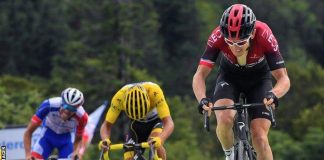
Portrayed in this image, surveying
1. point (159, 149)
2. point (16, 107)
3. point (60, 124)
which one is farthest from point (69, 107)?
point (16, 107)

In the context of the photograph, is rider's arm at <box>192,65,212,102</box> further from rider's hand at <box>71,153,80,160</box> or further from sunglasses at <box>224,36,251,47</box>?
rider's hand at <box>71,153,80,160</box>

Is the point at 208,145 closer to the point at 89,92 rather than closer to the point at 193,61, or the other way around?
the point at 89,92

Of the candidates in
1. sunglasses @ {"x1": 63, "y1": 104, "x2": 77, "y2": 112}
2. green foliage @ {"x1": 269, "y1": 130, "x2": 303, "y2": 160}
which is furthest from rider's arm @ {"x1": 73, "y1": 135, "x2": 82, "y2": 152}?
green foliage @ {"x1": 269, "y1": 130, "x2": 303, "y2": 160}

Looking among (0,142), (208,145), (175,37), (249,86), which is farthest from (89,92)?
(249,86)

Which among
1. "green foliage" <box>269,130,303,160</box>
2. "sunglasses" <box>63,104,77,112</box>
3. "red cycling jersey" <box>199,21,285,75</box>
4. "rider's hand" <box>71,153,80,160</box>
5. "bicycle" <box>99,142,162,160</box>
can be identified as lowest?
"green foliage" <box>269,130,303,160</box>

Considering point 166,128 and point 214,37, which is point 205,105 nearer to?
point 214,37

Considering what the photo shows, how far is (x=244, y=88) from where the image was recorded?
38.7ft

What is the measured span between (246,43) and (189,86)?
8401 cm

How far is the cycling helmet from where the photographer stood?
1076 cm

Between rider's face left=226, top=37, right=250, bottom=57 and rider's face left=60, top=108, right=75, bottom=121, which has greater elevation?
rider's face left=226, top=37, right=250, bottom=57

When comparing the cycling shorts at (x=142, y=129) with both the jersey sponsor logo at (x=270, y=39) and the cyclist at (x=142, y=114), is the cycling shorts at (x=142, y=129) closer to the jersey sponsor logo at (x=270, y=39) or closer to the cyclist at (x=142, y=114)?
the cyclist at (x=142, y=114)

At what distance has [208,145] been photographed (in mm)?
60469

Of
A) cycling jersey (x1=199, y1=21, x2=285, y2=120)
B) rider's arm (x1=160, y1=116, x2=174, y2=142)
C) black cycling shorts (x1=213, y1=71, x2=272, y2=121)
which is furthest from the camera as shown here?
rider's arm (x1=160, y1=116, x2=174, y2=142)

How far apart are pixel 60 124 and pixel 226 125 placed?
4.92m
